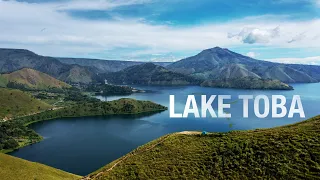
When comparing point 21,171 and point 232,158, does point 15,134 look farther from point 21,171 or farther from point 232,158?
point 232,158

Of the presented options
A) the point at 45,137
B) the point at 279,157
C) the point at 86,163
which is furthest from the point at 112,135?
the point at 279,157

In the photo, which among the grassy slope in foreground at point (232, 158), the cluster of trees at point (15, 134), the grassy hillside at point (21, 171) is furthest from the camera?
the cluster of trees at point (15, 134)

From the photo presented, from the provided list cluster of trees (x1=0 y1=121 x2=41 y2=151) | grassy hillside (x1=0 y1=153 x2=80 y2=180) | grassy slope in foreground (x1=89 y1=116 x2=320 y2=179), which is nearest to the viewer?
grassy slope in foreground (x1=89 y1=116 x2=320 y2=179)

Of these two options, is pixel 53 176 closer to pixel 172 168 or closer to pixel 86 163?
pixel 172 168

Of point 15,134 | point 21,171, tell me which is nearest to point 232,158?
point 21,171

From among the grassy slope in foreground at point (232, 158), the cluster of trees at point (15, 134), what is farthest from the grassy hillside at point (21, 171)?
the cluster of trees at point (15, 134)

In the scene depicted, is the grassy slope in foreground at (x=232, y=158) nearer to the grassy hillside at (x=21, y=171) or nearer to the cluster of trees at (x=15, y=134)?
the grassy hillside at (x=21, y=171)

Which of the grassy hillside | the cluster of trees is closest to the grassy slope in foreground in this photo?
the grassy hillside

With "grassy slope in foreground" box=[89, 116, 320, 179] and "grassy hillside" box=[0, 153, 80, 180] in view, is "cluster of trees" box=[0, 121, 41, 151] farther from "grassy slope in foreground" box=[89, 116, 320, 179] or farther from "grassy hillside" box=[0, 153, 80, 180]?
"grassy slope in foreground" box=[89, 116, 320, 179]
